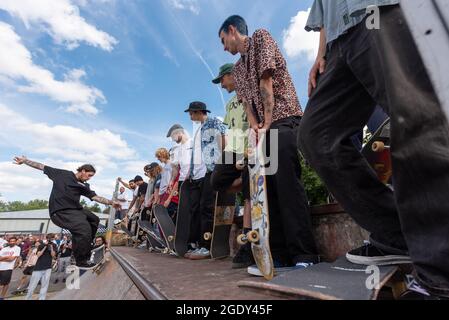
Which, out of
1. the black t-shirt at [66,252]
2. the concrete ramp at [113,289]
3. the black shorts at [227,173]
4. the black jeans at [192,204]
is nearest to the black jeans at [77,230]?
the concrete ramp at [113,289]

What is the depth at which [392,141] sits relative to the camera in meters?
1.15

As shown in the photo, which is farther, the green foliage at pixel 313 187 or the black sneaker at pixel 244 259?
the green foliage at pixel 313 187

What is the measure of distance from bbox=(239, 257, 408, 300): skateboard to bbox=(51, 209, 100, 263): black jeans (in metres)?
5.41

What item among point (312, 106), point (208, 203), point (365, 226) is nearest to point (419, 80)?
point (312, 106)

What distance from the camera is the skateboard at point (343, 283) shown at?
3.61 ft

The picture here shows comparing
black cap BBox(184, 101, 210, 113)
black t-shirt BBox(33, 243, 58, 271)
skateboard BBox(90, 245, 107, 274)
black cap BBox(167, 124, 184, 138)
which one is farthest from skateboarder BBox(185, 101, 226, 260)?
black t-shirt BBox(33, 243, 58, 271)

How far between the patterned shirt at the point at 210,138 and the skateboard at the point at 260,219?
1.63 meters

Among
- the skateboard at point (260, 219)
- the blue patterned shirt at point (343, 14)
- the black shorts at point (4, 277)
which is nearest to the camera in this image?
the blue patterned shirt at point (343, 14)

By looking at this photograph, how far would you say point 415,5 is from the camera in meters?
1.09

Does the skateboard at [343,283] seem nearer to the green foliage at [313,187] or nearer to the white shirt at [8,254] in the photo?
the green foliage at [313,187]

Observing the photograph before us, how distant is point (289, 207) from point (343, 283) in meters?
0.91

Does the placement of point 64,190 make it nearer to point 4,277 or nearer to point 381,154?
point 381,154

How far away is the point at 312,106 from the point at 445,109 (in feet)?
2.51

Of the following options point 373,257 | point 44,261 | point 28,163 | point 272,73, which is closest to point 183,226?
point 272,73
